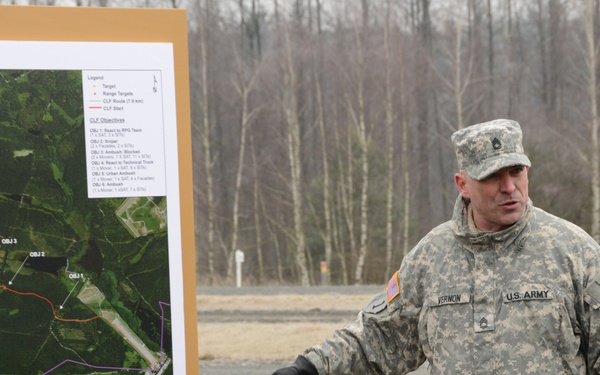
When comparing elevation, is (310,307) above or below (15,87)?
below

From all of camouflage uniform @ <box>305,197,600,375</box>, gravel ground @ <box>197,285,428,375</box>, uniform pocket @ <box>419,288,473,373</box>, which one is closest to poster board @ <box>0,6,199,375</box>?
camouflage uniform @ <box>305,197,600,375</box>

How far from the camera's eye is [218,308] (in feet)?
51.2

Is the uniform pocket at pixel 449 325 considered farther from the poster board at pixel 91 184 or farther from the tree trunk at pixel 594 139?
the tree trunk at pixel 594 139

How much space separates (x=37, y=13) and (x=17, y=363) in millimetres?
1251

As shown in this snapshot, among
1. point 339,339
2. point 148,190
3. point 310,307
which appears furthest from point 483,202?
point 310,307

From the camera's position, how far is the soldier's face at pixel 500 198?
3439 millimetres

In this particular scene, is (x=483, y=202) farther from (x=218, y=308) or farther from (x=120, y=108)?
(x=218, y=308)

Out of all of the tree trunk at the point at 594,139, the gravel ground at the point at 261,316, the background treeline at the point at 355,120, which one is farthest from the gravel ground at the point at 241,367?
the tree trunk at the point at 594,139

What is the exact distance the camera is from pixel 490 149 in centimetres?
351

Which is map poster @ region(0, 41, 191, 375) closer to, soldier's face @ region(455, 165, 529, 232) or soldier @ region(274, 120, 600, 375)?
soldier @ region(274, 120, 600, 375)

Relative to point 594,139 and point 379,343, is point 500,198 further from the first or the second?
point 594,139

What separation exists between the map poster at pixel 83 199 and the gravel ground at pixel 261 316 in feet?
21.7

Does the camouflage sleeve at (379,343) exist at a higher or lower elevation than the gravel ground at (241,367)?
higher

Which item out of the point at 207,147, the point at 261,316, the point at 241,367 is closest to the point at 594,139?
the point at 207,147
